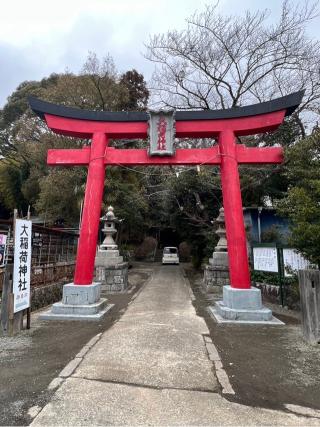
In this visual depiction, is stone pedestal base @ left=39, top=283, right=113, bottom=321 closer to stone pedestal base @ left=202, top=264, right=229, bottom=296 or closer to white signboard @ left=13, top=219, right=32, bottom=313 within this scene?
white signboard @ left=13, top=219, right=32, bottom=313

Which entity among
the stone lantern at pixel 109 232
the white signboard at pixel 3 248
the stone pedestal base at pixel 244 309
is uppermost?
the stone lantern at pixel 109 232

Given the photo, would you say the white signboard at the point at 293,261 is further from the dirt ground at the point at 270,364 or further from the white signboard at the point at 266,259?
the dirt ground at the point at 270,364

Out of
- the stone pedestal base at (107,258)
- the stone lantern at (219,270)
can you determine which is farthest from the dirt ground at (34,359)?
the stone lantern at (219,270)

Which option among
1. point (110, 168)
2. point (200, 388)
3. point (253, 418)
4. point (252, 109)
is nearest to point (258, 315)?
point (200, 388)

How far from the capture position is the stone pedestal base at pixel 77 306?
7.70 m

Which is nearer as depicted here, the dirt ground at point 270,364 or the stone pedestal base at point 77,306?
the dirt ground at point 270,364

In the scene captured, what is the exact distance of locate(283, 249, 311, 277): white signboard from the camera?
8.63 metres

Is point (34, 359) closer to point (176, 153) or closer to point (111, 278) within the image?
point (176, 153)

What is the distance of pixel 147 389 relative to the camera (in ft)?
12.6

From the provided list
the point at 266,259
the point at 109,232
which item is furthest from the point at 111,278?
the point at 266,259

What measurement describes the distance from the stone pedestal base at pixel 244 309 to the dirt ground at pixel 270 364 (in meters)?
0.33

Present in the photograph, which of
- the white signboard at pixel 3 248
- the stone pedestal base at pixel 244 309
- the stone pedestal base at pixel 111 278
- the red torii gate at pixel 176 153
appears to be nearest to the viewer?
the stone pedestal base at pixel 244 309

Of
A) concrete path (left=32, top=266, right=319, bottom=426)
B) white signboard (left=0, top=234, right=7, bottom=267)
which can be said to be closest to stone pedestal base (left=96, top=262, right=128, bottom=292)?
white signboard (left=0, top=234, right=7, bottom=267)

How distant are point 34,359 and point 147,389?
2099 millimetres
